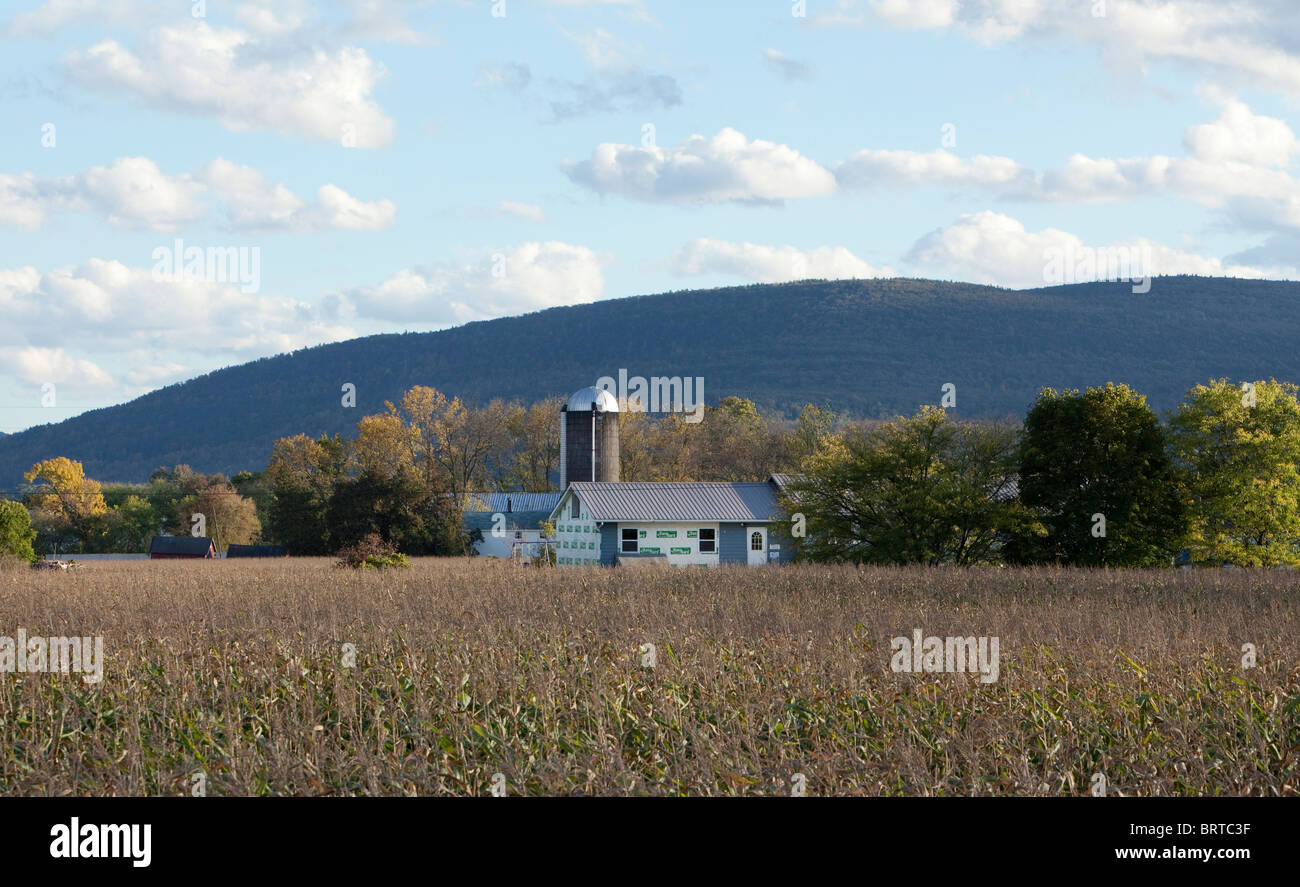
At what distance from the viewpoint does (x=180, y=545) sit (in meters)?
78.8

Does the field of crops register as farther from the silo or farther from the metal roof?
the metal roof

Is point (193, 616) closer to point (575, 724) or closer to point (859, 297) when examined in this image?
point (575, 724)

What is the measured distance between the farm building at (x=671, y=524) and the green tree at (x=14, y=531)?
21.8m

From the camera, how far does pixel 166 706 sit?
11719 mm

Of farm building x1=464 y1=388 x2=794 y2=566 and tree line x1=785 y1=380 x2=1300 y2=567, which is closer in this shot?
tree line x1=785 y1=380 x2=1300 y2=567

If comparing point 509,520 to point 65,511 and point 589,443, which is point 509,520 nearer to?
point 589,443

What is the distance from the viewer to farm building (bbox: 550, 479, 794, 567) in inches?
2255

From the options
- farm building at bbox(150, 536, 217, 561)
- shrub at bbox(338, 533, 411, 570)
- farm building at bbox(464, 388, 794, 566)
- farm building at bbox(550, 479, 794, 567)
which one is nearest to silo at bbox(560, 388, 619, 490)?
farm building at bbox(464, 388, 794, 566)

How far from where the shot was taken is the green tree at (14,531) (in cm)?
4584

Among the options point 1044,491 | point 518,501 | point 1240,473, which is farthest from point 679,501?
point 518,501

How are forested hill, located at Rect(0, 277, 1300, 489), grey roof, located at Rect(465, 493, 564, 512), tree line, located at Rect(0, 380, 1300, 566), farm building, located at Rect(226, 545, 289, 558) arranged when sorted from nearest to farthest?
tree line, located at Rect(0, 380, 1300, 566)
farm building, located at Rect(226, 545, 289, 558)
grey roof, located at Rect(465, 493, 564, 512)
forested hill, located at Rect(0, 277, 1300, 489)

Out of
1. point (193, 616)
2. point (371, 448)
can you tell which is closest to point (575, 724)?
point (193, 616)

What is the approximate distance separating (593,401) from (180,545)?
2800cm

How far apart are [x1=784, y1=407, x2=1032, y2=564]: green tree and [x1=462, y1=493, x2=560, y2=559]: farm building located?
76.6ft
